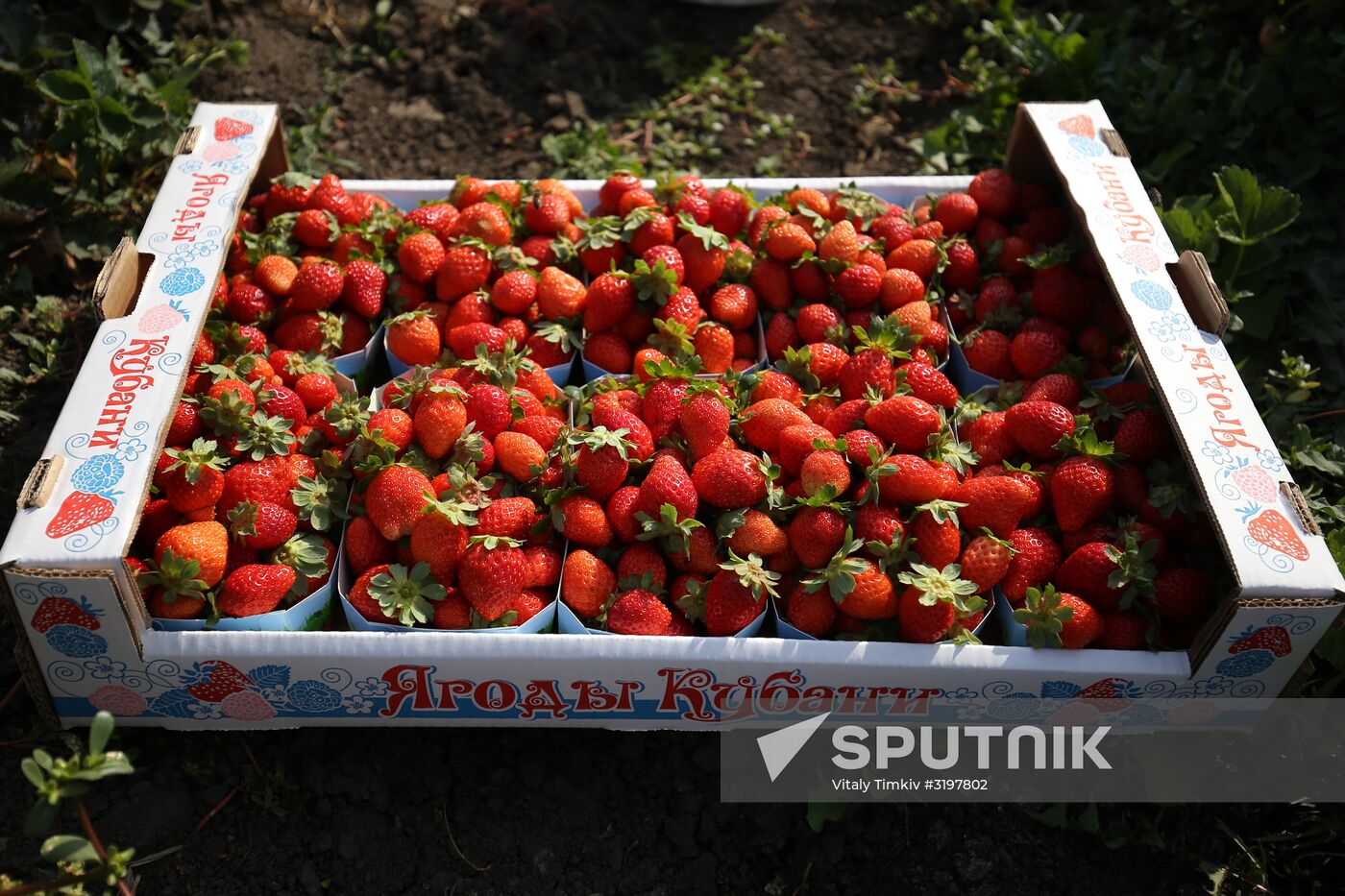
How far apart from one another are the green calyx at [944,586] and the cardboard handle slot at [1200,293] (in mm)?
950

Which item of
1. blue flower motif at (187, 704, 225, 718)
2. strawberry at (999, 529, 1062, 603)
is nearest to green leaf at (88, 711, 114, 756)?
blue flower motif at (187, 704, 225, 718)

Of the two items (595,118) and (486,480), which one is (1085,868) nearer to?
(486,480)

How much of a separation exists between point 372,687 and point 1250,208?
3.00 m

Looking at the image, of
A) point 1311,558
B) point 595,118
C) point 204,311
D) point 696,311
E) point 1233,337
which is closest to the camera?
point 1311,558

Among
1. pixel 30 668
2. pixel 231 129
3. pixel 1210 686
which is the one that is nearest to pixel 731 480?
pixel 1210 686

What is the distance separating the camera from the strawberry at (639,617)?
8.06 feet

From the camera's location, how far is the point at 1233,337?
365 centimetres

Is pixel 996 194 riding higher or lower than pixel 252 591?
higher

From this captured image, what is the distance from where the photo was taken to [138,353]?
2604 millimetres

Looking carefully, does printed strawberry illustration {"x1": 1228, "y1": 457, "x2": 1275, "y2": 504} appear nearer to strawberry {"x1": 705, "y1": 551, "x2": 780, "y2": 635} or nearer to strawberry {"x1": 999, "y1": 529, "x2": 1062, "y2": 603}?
strawberry {"x1": 999, "y1": 529, "x2": 1062, "y2": 603}

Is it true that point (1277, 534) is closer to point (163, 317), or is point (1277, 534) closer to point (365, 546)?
point (365, 546)

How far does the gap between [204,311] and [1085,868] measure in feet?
8.37

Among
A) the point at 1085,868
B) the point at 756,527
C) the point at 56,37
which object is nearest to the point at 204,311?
the point at 756,527

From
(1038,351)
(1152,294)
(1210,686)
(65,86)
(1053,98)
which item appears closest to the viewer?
(1210,686)
